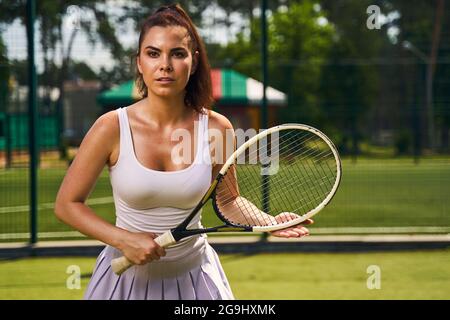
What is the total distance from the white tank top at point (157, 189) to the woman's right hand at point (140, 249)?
0.50ft

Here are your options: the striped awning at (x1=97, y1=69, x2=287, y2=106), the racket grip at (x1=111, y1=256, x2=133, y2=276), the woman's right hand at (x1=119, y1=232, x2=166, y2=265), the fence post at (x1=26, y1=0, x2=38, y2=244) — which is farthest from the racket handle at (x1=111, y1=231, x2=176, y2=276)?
the striped awning at (x1=97, y1=69, x2=287, y2=106)

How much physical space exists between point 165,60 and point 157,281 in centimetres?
83

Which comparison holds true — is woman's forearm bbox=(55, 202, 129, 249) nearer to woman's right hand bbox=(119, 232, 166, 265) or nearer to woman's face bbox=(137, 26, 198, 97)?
woman's right hand bbox=(119, 232, 166, 265)

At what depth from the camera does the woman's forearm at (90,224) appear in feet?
10.2

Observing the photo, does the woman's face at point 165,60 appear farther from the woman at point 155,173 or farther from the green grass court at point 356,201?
the green grass court at point 356,201

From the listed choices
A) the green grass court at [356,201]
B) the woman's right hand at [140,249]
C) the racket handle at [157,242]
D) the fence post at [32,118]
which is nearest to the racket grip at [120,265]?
the racket handle at [157,242]

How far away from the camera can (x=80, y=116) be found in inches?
486

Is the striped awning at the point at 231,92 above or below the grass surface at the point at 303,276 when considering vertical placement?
above

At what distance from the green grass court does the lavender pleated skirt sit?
3769 millimetres

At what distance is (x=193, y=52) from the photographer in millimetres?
3350

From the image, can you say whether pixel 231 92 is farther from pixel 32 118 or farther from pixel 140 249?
pixel 140 249

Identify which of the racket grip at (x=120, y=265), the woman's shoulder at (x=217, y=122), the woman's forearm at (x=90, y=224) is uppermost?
the woman's shoulder at (x=217, y=122)

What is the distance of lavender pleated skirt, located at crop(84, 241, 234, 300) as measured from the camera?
3.33 m

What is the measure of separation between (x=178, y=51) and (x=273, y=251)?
559 centimetres
